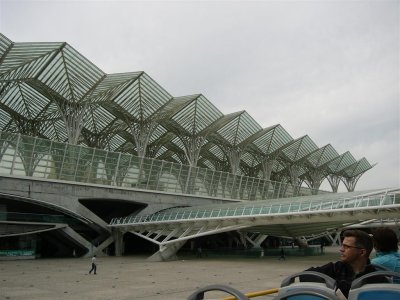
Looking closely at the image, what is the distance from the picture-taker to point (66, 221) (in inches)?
1601

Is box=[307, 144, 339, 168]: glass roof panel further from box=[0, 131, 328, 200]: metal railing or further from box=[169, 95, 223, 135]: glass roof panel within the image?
box=[169, 95, 223, 135]: glass roof panel

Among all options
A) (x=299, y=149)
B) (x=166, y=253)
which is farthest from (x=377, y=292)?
(x=299, y=149)

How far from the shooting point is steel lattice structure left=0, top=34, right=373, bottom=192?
42906mm

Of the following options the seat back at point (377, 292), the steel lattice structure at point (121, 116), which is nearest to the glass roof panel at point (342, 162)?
the steel lattice structure at point (121, 116)

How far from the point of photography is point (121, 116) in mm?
52250

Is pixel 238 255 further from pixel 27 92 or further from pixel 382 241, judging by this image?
pixel 382 241

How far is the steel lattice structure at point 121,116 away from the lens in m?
42.9

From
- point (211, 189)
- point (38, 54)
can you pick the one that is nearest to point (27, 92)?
point (38, 54)

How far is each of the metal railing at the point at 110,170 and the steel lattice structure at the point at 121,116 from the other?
4839 mm

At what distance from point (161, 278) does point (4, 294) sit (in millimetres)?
7976

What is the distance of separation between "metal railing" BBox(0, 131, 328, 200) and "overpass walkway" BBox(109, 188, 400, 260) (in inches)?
225

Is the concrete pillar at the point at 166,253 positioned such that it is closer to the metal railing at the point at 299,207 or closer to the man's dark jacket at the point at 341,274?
the metal railing at the point at 299,207

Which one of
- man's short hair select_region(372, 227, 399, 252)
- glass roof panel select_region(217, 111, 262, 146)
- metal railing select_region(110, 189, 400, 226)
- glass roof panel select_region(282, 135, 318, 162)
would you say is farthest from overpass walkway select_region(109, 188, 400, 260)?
glass roof panel select_region(282, 135, 318, 162)

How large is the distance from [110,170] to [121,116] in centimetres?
955
